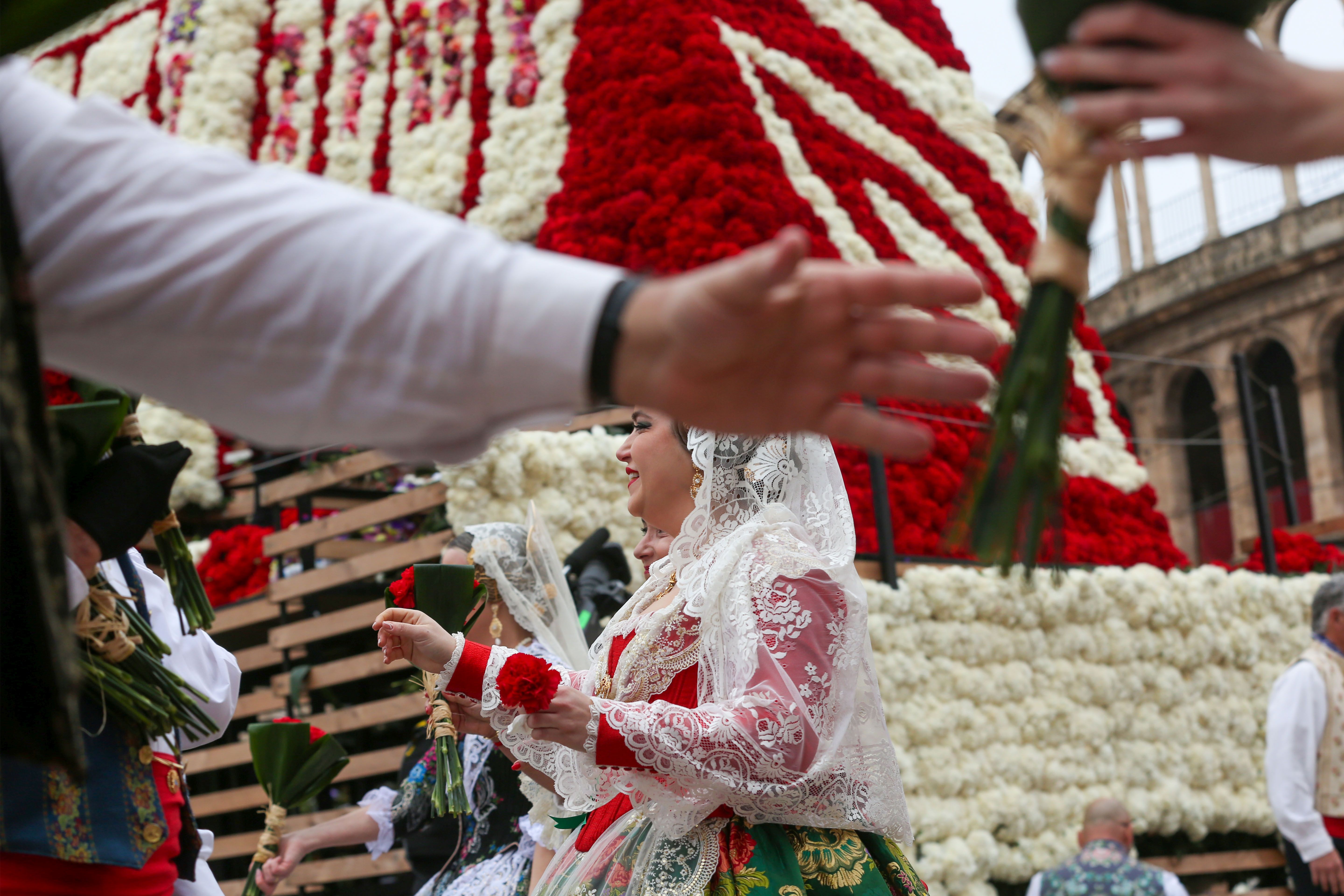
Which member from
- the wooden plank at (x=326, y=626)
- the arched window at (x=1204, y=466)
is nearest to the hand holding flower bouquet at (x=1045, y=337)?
the wooden plank at (x=326, y=626)

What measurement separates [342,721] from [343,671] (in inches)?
7.8

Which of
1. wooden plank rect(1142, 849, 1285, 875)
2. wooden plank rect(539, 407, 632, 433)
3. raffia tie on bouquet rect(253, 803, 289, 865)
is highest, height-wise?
wooden plank rect(539, 407, 632, 433)

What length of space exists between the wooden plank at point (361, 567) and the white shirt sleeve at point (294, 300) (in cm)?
348

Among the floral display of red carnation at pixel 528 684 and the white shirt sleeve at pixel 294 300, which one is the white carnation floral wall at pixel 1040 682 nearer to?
the floral display of red carnation at pixel 528 684

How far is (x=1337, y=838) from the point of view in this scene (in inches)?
198

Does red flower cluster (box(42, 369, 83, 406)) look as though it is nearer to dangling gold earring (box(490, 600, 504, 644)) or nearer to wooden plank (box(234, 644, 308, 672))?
dangling gold earring (box(490, 600, 504, 644))

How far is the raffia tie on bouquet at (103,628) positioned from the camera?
174 cm

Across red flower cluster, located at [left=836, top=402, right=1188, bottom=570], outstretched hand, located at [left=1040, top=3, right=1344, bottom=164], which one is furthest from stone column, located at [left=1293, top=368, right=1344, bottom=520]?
outstretched hand, located at [left=1040, top=3, right=1344, bottom=164]

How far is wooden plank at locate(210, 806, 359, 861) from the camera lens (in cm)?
483

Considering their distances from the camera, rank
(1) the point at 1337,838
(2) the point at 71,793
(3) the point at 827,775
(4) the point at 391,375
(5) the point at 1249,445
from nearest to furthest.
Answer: (4) the point at 391,375 → (2) the point at 71,793 → (3) the point at 827,775 → (1) the point at 1337,838 → (5) the point at 1249,445

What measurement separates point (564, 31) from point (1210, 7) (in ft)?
21.6

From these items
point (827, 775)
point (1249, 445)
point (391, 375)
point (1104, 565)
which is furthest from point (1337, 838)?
point (391, 375)

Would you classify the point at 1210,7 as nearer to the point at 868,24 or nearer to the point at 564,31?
the point at 564,31

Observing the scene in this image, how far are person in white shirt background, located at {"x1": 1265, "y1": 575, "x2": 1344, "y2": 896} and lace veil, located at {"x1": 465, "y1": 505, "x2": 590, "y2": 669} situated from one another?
3167 mm
